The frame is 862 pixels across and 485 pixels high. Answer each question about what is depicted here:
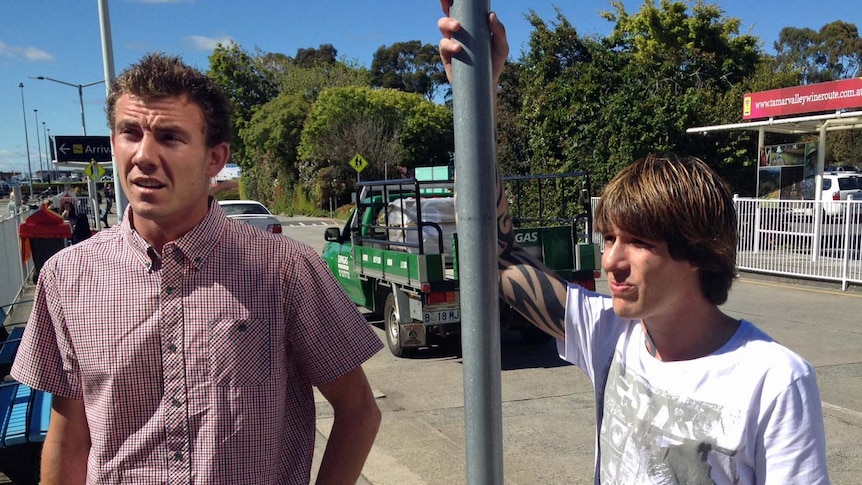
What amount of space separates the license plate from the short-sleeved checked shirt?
5.40 meters

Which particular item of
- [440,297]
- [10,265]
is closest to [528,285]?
[440,297]

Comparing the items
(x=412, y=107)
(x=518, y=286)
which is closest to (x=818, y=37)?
(x=412, y=107)

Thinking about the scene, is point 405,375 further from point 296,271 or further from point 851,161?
point 851,161

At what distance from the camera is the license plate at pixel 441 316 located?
A: 23.6 feet

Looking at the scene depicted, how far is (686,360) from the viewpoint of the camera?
1.63m

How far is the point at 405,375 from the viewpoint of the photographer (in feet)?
23.7

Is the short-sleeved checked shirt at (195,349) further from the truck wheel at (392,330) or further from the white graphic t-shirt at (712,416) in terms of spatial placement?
the truck wheel at (392,330)

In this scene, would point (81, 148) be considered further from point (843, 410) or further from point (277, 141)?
point (277, 141)

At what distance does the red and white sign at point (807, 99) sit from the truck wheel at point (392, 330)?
11.2 m

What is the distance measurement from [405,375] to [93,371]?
18.7 feet

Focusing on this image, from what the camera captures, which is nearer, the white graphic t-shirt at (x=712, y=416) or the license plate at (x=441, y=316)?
the white graphic t-shirt at (x=712, y=416)

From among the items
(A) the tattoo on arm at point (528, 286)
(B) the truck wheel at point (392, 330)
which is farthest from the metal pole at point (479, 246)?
(B) the truck wheel at point (392, 330)

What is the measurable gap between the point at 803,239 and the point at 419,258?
364 inches

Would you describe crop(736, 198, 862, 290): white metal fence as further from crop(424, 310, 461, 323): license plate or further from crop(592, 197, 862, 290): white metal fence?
crop(424, 310, 461, 323): license plate
